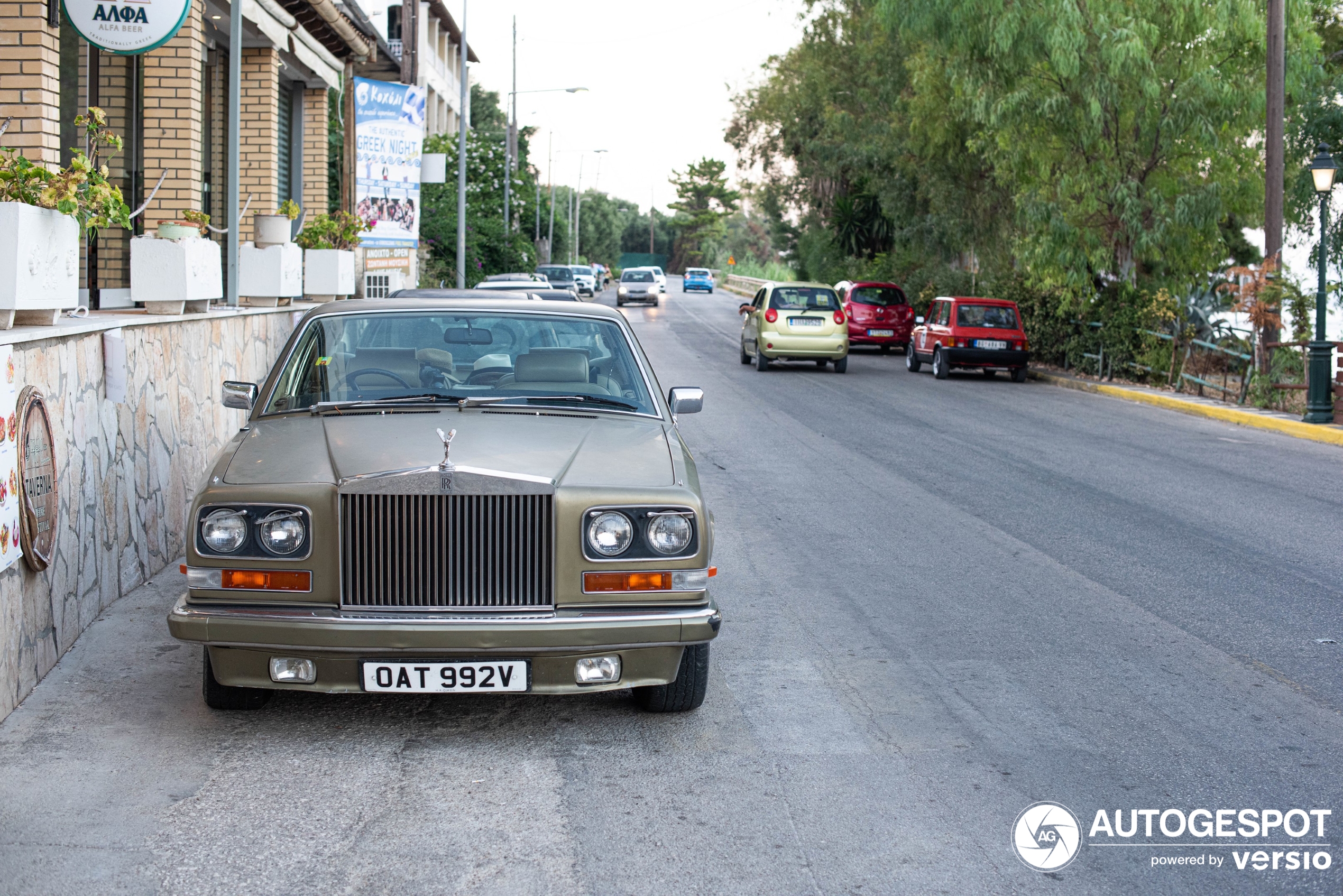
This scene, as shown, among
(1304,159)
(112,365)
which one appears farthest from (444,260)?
(112,365)

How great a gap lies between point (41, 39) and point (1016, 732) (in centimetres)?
896

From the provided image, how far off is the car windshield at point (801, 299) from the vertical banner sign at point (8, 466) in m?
21.5

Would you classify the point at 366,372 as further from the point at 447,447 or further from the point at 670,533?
the point at 670,533

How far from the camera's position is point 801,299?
26.4 meters

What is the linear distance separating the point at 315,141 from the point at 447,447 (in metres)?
19.0

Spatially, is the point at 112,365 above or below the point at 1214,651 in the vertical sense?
above

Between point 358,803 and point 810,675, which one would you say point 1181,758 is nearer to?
point 810,675

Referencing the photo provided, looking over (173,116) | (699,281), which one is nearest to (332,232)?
(173,116)

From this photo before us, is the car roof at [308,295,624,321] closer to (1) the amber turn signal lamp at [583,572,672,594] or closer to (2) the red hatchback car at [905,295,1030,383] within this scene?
(1) the amber turn signal lamp at [583,572,672,594]

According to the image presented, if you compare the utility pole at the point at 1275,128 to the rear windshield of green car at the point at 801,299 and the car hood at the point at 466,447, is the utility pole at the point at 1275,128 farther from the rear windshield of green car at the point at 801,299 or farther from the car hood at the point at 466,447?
the car hood at the point at 466,447

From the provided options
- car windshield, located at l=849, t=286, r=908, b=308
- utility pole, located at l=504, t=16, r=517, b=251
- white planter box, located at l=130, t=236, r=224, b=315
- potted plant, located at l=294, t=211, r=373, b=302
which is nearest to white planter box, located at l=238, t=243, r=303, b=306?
potted plant, located at l=294, t=211, r=373, b=302

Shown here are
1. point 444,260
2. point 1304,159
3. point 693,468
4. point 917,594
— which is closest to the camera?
point 693,468

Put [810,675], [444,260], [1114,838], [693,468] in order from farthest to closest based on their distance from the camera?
1. [444,260]
2. [810,675]
3. [693,468]
4. [1114,838]

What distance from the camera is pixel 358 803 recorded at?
4410 mm
